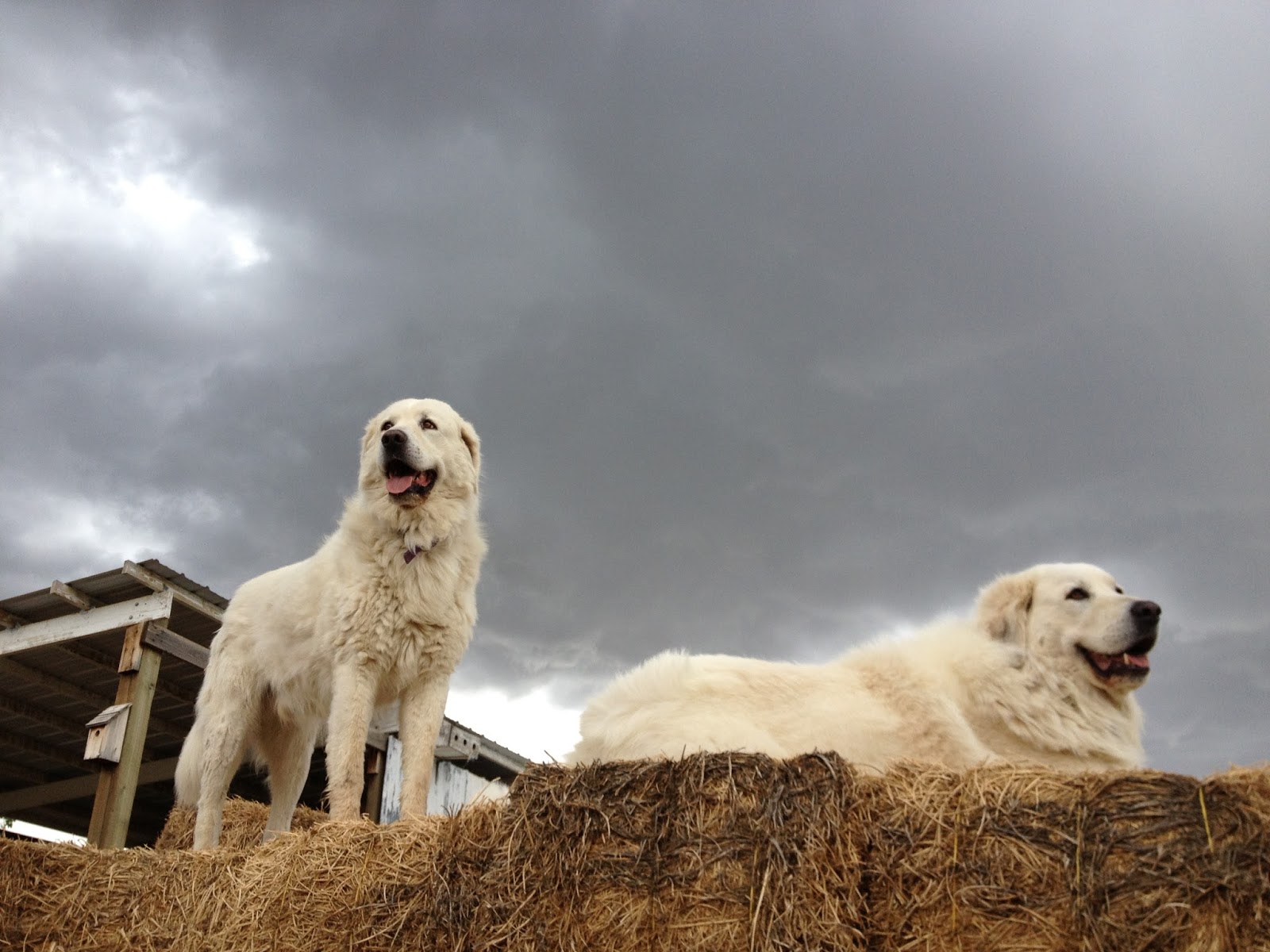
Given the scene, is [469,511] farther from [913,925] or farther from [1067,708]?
[913,925]

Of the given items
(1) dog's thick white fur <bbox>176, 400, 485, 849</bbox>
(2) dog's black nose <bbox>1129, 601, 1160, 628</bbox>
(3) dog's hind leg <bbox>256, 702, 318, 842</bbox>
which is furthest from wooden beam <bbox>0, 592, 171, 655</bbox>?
(2) dog's black nose <bbox>1129, 601, 1160, 628</bbox>

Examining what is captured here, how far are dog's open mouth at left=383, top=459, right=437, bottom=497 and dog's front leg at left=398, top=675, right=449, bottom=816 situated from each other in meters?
1.23

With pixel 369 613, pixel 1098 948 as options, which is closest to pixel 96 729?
pixel 369 613

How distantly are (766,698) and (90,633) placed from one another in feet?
25.1

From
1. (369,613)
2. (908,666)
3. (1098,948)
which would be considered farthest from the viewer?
(369,613)

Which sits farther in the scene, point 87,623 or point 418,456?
point 87,623

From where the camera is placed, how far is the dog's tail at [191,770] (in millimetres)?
7340

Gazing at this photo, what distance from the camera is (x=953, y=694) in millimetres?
4785

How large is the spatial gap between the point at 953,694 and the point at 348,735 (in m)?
3.56

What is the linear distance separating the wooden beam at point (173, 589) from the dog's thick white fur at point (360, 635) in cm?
152

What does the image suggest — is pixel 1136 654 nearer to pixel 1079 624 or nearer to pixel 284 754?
pixel 1079 624

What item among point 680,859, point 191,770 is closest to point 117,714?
point 191,770

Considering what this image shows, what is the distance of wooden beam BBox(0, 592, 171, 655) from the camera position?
9211mm

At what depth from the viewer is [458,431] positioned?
6980 mm
